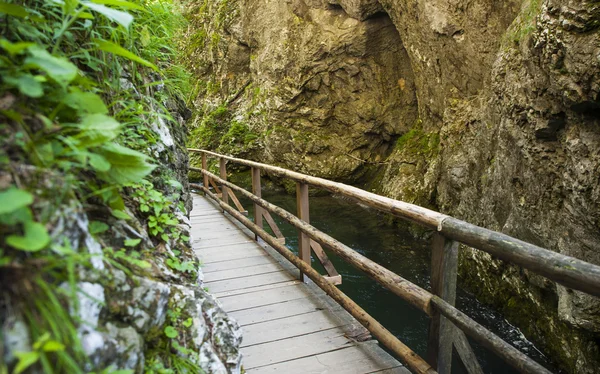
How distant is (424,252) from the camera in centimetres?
721

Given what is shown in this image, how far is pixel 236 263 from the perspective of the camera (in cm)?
421

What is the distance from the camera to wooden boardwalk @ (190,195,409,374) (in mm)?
2398

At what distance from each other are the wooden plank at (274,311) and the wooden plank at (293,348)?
1.13ft

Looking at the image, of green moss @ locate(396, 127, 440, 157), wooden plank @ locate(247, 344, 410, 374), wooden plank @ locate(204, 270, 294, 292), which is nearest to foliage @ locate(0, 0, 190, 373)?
wooden plank @ locate(247, 344, 410, 374)

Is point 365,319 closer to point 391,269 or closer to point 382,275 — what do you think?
point 382,275

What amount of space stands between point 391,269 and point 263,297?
380cm

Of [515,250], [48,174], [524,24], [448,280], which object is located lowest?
[448,280]

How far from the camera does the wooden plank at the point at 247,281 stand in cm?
361

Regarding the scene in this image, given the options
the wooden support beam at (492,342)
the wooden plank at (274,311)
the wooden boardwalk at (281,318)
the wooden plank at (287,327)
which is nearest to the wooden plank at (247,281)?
the wooden boardwalk at (281,318)

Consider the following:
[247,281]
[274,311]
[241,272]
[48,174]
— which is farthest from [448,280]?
[241,272]

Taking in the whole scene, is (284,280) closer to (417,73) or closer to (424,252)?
(424,252)

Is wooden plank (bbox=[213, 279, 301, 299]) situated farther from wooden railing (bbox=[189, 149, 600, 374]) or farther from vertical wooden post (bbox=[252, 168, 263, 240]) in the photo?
vertical wooden post (bbox=[252, 168, 263, 240])

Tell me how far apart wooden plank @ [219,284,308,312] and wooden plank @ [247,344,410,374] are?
34.0 inches

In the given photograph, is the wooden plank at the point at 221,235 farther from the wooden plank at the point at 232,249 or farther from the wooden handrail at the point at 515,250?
the wooden handrail at the point at 515,250
